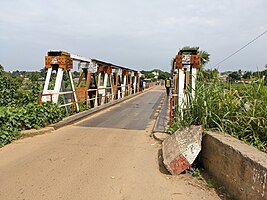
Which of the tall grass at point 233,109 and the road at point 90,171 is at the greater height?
the tall grass at point 233,109

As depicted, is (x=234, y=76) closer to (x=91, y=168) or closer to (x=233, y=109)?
(x=233, y=109)

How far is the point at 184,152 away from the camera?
415 cm

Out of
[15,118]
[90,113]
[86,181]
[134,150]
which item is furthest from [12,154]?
[90,113]

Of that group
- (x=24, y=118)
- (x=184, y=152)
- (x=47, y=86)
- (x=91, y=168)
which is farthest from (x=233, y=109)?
(x=47, y=86)

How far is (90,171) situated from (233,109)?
278 centimetres

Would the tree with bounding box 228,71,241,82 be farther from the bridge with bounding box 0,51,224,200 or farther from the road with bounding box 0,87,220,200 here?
the road with bounding box 0,87,220,200

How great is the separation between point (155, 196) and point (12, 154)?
10.6ft

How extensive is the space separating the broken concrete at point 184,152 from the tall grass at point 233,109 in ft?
1.50

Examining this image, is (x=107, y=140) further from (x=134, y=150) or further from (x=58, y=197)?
(x=58, y=197)

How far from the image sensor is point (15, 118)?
6.29 metres

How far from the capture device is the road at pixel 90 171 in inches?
138

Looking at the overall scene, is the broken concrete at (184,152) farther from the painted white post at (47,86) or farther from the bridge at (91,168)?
the painted white post at (47,86)

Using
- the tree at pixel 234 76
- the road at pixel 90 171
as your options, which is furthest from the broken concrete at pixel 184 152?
the tree at pixel 234 76

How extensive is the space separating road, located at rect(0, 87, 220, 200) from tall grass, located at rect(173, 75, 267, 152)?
3.62ft
